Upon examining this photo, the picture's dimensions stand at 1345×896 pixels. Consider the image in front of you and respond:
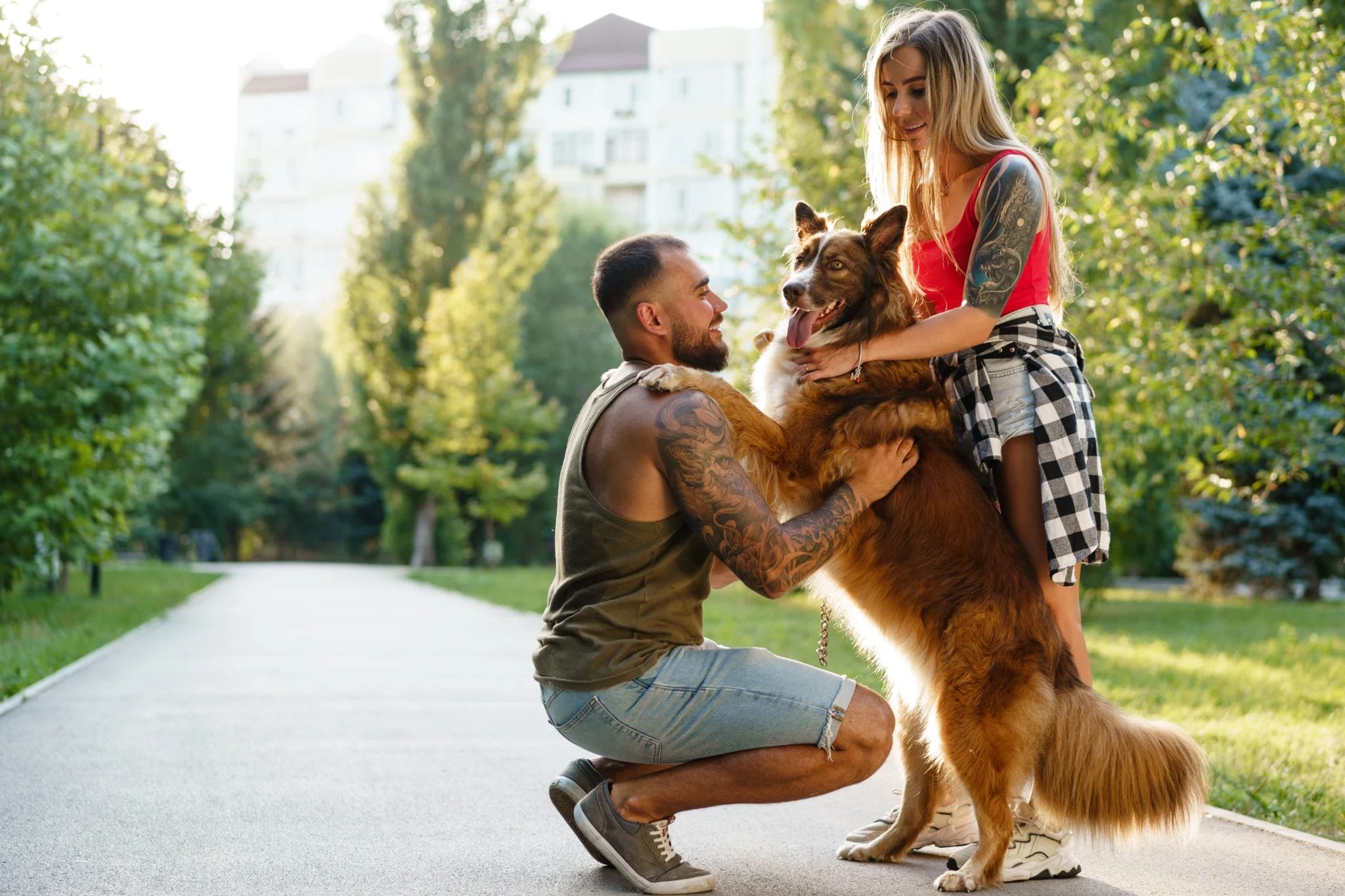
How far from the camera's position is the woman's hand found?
4379 mm

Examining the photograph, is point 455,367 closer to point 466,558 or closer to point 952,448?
point 466,558

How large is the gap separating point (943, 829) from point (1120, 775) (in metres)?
0.98

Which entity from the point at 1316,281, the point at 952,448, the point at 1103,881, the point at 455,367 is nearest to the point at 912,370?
the point at 952,448

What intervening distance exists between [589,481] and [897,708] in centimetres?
149

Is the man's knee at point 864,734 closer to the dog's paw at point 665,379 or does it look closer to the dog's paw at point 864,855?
the dog's paw at point 864,855

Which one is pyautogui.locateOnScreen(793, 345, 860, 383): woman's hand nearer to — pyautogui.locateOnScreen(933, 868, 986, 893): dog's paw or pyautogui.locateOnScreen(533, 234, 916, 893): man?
pyautogui.locateOnScreen(533, 234, 916, 893): man

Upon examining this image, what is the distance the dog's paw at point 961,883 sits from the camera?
13.3 ft

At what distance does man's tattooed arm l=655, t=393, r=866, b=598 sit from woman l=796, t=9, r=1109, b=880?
663 mm

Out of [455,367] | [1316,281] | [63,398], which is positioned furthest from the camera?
[455,367]

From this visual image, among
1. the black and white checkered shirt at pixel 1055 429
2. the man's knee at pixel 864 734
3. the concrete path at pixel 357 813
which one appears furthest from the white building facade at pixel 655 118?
the man's knee at pixel 864 734

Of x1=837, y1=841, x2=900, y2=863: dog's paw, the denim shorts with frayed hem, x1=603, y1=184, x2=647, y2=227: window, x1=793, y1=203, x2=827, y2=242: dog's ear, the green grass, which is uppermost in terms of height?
x1=603, y1=184, x2=647, y2=227: window

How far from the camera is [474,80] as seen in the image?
126 ft

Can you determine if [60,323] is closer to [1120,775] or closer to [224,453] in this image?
[1120,775]

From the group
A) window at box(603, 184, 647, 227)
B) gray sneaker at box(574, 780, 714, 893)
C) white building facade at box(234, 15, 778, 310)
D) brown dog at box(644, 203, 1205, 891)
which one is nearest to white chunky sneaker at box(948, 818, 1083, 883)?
brown dog at box(644, 203, 1205, 891)
